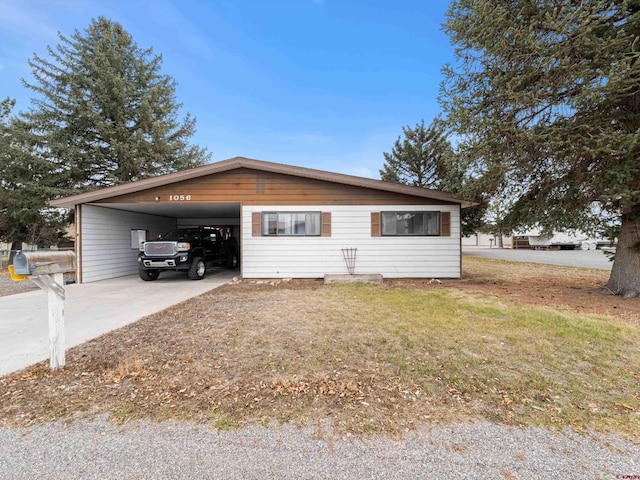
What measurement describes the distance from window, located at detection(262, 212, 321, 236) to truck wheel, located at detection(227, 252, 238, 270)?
4314mm

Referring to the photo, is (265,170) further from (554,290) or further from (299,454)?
(554,290)

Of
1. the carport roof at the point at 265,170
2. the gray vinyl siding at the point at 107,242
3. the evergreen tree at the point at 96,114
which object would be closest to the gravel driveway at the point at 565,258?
the carport roof at the point at 265,170

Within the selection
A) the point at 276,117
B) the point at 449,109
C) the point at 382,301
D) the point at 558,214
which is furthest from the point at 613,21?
the point at 276,117

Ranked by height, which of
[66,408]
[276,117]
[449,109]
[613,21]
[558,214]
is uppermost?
[276,117]

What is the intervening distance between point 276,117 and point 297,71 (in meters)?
3.60

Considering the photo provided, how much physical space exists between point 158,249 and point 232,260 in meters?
4.26

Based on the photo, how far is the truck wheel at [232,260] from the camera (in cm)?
1307

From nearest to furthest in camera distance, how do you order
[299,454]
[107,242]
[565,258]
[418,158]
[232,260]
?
[299,454], [107,242], [232,260], [565,258], [418,158]

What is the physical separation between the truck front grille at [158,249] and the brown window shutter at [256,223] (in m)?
2.47

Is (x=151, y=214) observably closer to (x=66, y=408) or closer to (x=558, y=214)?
(x=66, y=408)

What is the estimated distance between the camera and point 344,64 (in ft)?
50.6

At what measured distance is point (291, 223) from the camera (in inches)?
374

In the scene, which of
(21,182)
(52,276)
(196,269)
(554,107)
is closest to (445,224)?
(554,107)

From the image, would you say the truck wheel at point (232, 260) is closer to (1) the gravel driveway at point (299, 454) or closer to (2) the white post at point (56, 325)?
(2) the white post at point (56, 325)
